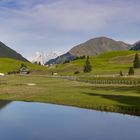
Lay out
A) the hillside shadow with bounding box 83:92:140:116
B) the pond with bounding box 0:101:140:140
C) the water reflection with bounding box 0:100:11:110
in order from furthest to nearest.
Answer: the water reflection with bounding box 0:100:11:110, the hillside shadow with bounding box 83:92:140:116, the pond with bounding box 0:101:140:140

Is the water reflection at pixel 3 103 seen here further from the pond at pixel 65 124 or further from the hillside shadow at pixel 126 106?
the hillside shadow at pixel 126 106

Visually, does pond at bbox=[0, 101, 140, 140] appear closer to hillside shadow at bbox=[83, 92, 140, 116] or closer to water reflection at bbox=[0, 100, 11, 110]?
hillside shadow at bbox=[83, 92, 140, 116]

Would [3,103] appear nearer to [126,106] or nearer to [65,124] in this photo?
[126,106]

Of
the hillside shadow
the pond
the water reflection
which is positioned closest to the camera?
the pond

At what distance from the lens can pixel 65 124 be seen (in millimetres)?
54406

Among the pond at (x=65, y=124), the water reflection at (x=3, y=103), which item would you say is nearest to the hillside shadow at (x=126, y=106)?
the pond at (x=65, y=124)

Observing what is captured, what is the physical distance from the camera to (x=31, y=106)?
78688 millimetres

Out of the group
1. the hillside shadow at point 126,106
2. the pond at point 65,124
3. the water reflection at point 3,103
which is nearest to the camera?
the pond at point 65,124

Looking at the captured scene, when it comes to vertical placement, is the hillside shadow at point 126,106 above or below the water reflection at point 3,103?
above

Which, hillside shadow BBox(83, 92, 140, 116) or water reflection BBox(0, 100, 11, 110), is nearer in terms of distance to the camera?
hillside shadow BBox(83, 92, 140, 116)

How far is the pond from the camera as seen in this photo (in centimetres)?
4566

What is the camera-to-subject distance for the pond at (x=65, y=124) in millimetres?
45656

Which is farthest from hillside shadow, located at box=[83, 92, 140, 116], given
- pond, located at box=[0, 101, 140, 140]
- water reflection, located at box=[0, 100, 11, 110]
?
water reflection, located at box=[0, 100, 11, 110]

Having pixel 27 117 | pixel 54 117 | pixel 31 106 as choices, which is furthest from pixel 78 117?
pixel 31 106
